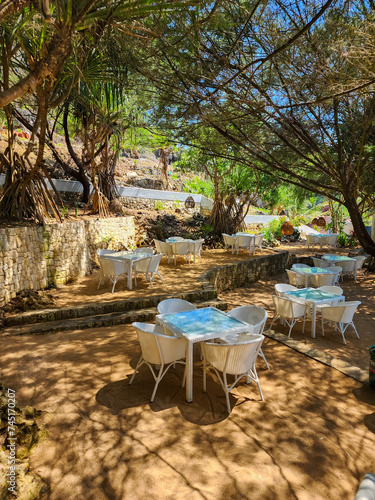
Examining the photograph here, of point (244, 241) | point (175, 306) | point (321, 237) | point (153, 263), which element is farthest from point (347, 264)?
point (175, 306)

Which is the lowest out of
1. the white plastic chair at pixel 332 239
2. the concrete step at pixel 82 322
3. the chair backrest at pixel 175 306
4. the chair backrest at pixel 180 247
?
the concrete step at pixel 82 322

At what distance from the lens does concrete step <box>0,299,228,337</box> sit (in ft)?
15.6

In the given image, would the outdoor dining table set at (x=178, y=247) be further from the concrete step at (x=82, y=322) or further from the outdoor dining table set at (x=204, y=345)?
the outdoor dining table set at (x=204, y=345)

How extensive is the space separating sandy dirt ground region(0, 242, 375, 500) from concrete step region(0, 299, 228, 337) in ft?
1.00

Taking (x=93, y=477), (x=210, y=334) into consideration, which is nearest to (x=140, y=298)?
(x=210, y=334)

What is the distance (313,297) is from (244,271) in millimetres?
4361

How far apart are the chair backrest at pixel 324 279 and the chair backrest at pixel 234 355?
198 inches

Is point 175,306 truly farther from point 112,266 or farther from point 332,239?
point 332,239

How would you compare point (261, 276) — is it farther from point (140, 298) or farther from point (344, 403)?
point (344, 403)

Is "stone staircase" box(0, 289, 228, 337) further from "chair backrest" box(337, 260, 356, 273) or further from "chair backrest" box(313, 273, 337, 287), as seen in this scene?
"chair backrest" box(337, 260, 356, 273)

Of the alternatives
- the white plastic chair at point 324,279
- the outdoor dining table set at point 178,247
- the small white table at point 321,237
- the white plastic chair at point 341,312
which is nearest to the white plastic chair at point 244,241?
the outdoor dining table set at point 178,247

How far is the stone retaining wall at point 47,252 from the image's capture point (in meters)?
5.67

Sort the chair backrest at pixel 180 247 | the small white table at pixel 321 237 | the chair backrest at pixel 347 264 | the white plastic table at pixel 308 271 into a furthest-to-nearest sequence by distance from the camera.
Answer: the small white table at pixel 321 237
the chair backrest at pixel 347 264
the chair backrest at pixel 180 247
the white plastic table at pixel 308 271

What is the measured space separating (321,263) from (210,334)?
302 inches
